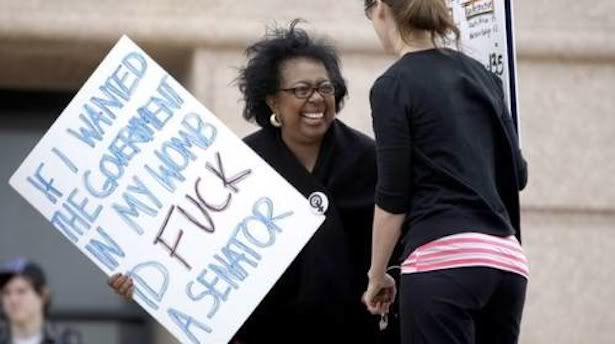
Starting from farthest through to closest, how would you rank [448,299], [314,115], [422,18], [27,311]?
[27,311] < [314,115] < [422,18] < [448,299]

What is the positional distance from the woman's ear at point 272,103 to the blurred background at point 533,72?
2004 mm

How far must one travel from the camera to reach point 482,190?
4.71 metres

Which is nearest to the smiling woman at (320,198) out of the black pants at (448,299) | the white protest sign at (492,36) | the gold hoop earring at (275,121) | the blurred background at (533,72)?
the gold hoop earring at (275,121)

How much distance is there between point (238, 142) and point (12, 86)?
3.54 meters

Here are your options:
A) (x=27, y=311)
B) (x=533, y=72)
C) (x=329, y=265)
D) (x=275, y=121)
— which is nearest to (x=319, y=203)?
(x=329, y=265)

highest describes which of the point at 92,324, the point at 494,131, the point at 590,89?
the point at 494,131

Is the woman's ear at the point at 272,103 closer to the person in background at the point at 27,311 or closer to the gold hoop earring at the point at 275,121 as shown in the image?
the gold hoop earring at the point at 275,121

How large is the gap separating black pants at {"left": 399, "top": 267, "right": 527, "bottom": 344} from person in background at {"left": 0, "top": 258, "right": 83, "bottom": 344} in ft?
8.27

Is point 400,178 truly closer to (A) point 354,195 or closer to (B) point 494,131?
(B) point 494,131

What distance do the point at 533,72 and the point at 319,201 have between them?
282cm

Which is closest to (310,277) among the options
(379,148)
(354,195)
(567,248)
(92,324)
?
(354,195)

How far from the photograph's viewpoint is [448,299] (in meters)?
4.65

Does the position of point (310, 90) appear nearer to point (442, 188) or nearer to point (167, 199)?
point (167, 199)

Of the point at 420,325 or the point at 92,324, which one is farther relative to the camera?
the point at 92,324
